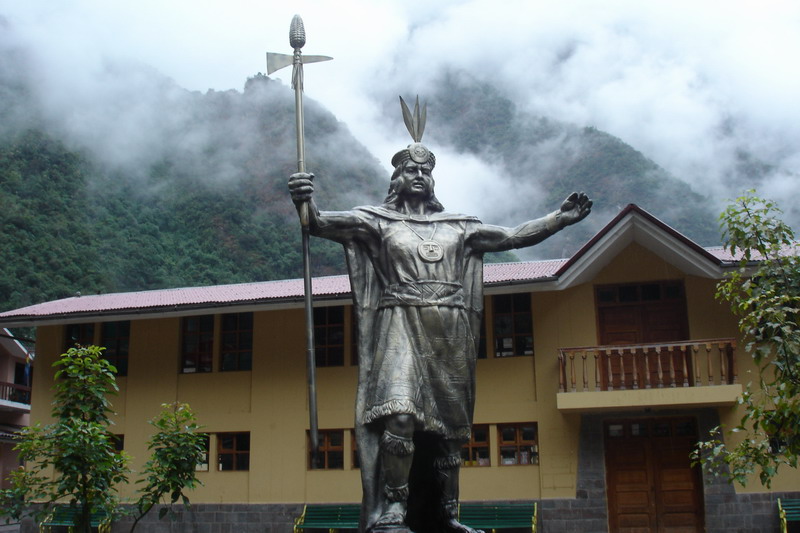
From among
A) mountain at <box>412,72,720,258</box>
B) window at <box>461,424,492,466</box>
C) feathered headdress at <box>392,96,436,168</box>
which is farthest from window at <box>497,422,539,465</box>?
mountain at <box>412,72,720,258</box>

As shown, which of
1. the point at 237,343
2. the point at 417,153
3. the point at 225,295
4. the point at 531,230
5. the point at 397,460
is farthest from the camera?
the point at 237,343

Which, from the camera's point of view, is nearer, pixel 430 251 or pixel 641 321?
pixel 430 251

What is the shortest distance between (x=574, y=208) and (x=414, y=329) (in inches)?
56.4

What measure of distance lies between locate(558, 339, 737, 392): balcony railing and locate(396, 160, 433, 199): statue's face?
9837mm

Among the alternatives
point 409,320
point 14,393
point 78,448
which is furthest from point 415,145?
point 14,393

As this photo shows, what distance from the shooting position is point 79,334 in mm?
20438

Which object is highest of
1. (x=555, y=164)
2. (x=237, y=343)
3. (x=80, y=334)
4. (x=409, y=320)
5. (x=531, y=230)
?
(x=555, y=164)

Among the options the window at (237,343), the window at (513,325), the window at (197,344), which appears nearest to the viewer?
the window at (513,325)

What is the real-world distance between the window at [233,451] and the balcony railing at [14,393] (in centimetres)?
1180

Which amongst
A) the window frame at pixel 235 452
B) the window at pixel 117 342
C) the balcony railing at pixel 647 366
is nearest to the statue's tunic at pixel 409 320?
the balcony railing at pixel 647 366

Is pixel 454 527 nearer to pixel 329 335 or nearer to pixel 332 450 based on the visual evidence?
pixel 332 450

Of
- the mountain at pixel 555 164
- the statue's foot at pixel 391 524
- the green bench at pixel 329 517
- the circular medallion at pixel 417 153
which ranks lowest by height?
the green bench at pixel 329 517

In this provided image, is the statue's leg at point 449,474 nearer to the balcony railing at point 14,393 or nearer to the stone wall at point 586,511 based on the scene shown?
the stone wall at point 586,511

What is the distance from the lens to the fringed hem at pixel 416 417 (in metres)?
5.50
